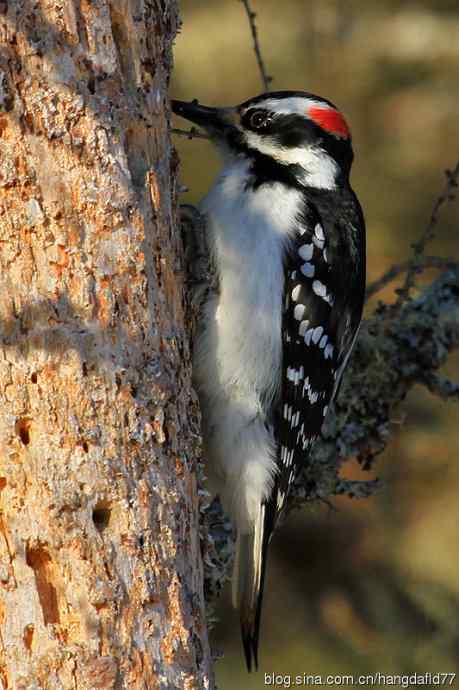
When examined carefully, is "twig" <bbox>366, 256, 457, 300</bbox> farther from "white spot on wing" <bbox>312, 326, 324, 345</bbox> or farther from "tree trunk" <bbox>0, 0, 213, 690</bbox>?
"tree trunk" <bbox>0, 0, 213, 690</bbox>

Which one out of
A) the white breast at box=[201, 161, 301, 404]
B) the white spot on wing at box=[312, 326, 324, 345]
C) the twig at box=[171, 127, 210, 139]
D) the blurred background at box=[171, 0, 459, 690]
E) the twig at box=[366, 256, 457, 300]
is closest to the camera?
the white breast at box=[201, 161, 301, 404]

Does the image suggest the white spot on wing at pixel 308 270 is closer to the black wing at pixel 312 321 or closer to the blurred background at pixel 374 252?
the black wing at pixel 312 321

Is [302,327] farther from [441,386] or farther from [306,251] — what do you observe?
[441,386]

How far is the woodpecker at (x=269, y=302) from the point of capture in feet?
10.9

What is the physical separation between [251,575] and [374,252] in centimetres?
290

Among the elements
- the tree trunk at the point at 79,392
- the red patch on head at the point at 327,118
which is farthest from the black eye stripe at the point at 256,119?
the tree trunk at the point at 79,392

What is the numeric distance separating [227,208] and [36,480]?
1.22m

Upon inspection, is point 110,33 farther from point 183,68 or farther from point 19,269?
point 183,68

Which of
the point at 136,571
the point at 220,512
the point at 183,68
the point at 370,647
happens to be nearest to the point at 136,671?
the point at 136,571

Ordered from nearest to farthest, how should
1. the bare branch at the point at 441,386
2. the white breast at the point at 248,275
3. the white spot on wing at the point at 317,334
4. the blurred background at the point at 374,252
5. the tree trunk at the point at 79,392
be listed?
the tree trunk at the point at 79,392 → the white breast at the point at 248,275 → the white spot on wing at the point at 317,334 → the bare branch at the point at 441,386 → the blurred background at the point at 374,252

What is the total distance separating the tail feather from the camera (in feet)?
11.7

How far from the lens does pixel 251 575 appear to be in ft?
11.8

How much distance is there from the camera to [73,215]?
2531 mm

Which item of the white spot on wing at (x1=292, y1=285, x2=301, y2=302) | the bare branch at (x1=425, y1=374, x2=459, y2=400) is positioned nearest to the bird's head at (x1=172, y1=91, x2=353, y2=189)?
the white spot on wing at (x1=292, y1=285, x2=301, y2=302)
